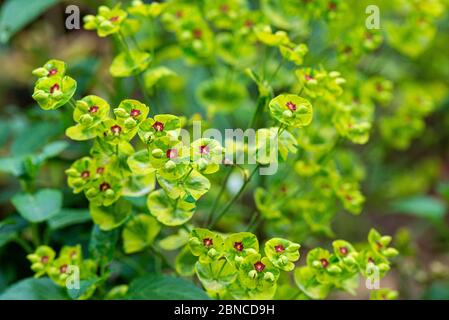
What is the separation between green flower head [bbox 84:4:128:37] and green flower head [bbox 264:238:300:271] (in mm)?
410

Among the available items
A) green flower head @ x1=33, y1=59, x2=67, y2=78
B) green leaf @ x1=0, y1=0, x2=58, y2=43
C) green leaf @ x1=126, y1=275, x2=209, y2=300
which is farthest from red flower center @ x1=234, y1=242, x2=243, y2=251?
green leaf @ x1=0, y1=0, x2=58, y2=43

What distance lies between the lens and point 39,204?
42.9 inches

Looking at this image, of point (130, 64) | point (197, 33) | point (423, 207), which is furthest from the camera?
point (423, 207)

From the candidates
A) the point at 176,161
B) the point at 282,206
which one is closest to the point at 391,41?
the point at 282,206

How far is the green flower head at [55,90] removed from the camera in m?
0.86

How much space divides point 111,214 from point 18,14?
22.1 inches

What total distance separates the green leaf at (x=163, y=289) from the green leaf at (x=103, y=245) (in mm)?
Result: 65

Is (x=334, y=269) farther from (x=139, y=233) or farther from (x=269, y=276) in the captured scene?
(x=139, y=233)

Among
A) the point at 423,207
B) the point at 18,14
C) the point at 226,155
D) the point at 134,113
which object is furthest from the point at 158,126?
the point at 423,207

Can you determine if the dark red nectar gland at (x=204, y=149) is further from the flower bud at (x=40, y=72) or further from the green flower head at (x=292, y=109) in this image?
the flower bud at (x=40, y=72)

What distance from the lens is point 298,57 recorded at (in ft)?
3.25
